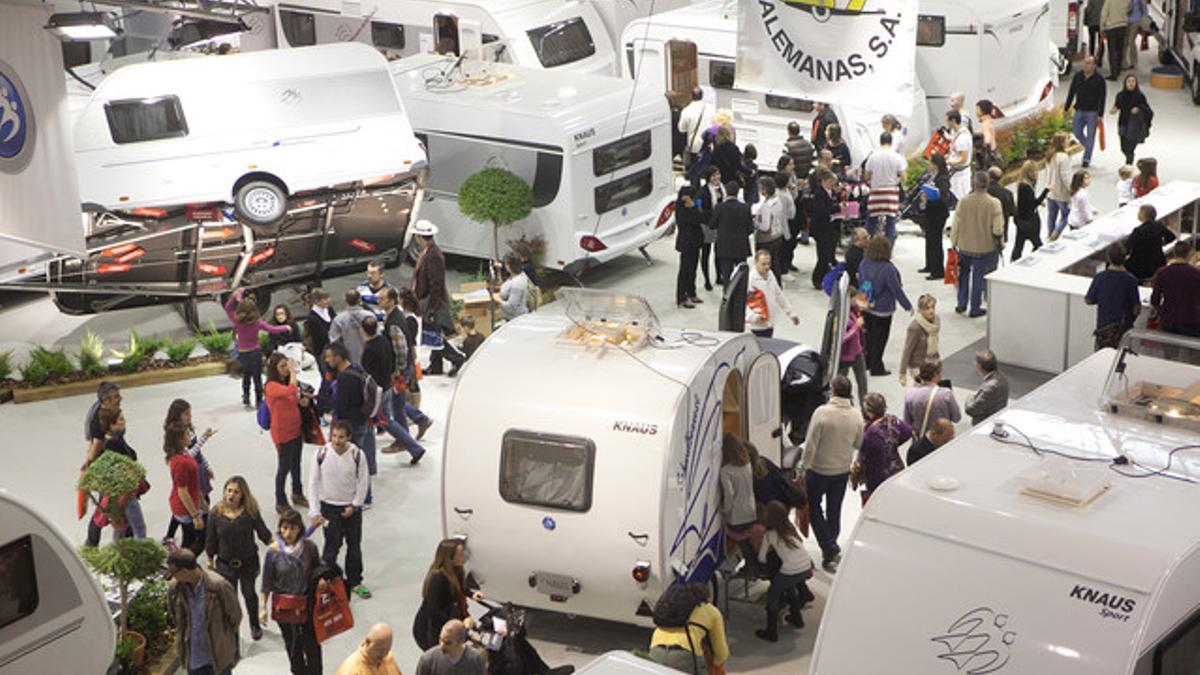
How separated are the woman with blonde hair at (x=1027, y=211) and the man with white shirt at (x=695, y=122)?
4012 millimetres

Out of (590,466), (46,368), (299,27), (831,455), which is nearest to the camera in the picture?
(590,466)

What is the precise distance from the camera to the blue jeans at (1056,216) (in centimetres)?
1784

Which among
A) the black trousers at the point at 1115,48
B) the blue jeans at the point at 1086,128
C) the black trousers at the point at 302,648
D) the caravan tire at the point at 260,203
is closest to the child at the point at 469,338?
the caravan tire at the point at 260,203

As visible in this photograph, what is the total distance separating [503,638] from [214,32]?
1597cm

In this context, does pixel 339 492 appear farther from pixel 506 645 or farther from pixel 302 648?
Result: pixel 506 645

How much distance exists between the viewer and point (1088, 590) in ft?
24.7

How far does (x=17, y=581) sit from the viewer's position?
8.66m

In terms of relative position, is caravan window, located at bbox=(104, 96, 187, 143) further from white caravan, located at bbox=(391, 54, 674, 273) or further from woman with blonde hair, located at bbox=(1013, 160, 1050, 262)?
woman with blonde hair, located at bbox=(1013, 160, 1050, 262)

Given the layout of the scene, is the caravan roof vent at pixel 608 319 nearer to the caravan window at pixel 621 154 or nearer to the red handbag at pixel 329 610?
the red handbag at pixel 329 610

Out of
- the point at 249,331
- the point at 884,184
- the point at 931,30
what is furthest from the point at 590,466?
the point at 931,30

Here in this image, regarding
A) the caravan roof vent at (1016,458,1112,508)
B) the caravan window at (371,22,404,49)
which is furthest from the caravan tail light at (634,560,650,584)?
the caravan window at (371,22,404,49)

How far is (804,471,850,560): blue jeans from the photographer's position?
451 inches

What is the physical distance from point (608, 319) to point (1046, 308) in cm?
539

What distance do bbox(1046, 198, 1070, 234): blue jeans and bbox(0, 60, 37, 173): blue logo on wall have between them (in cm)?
1062
